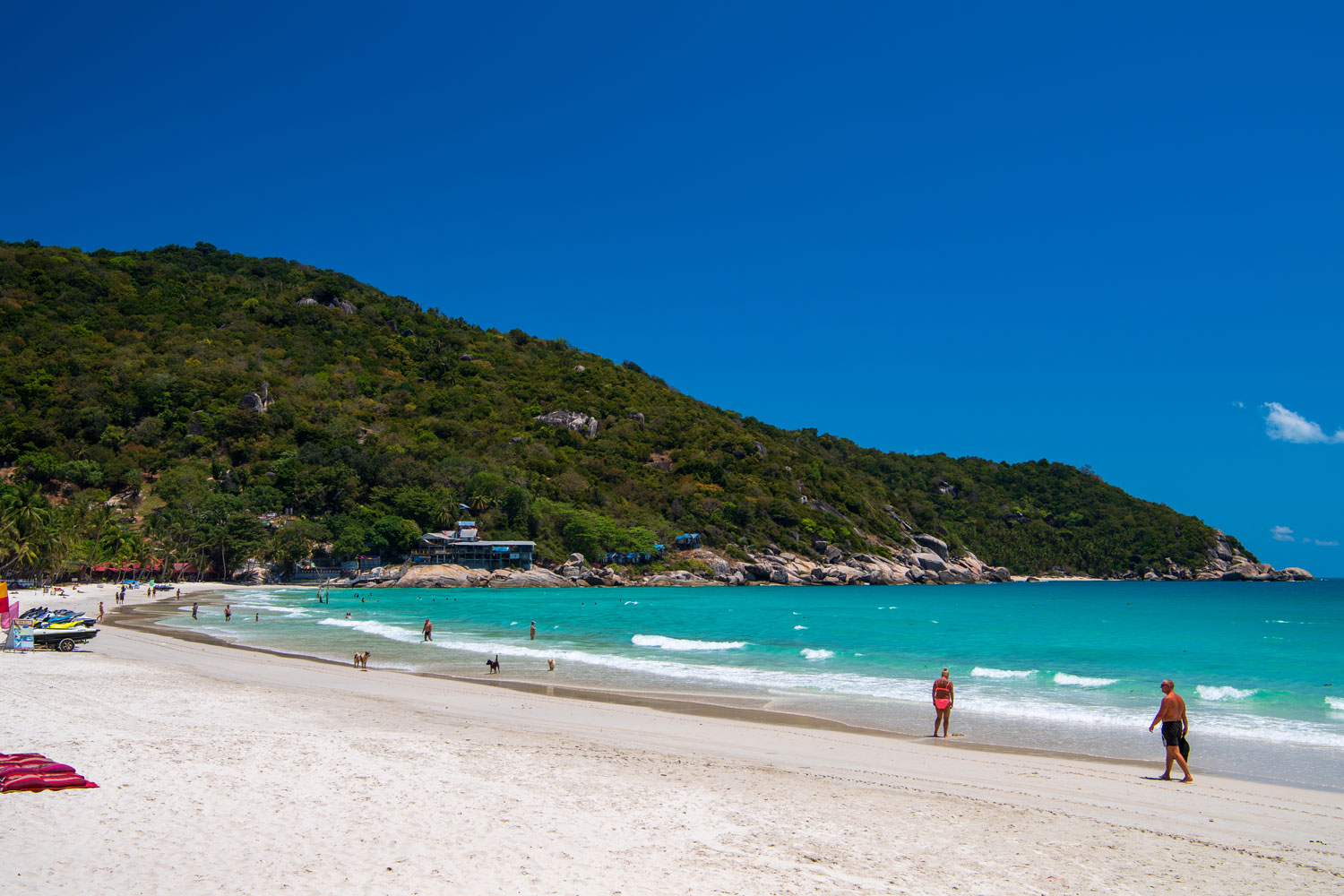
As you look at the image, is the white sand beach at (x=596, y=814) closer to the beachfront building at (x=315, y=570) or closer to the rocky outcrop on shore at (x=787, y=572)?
the rocky outcrop on shore at (x=787, y=572)

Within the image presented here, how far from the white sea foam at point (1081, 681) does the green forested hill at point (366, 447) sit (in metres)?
65.6

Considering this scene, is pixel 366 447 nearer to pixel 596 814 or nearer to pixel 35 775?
pixel 35 775

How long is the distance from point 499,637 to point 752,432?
358 ft

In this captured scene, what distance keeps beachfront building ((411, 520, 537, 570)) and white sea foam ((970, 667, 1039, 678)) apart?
71.6 metres

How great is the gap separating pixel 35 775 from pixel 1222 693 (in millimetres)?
24301

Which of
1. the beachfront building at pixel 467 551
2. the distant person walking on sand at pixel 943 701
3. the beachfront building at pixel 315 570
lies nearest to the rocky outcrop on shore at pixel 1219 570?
the beachfront building at pixel 467 551

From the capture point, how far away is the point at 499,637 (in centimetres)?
3509

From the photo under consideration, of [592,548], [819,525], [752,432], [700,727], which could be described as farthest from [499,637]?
[752,432]

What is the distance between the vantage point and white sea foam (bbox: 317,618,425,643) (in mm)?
33781

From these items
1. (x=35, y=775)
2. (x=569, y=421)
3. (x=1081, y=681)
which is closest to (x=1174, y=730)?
(x=1081, y=681)

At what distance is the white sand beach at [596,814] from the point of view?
250 inches

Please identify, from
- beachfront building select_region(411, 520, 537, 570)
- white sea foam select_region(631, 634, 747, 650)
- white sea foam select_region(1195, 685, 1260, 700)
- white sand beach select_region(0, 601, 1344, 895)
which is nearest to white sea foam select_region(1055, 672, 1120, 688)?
white sea foam select_region(1195, 685, 1260, 700)

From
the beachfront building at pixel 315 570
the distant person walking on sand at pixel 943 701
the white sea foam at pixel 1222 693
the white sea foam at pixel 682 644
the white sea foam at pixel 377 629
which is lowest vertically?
the beachfront building at pixel 315 570

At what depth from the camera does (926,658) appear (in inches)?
1106
